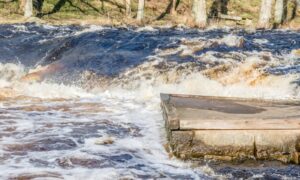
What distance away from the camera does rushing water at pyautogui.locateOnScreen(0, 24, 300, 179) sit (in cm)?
557

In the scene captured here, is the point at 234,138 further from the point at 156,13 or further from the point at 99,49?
the point at 156,13

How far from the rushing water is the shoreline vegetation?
22.5 ft

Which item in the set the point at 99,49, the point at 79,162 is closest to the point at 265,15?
the point at 99,49

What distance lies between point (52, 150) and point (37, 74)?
728 cm

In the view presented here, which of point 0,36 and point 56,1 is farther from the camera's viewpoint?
point 56,1

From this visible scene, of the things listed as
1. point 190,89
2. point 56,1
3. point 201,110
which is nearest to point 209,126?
point 201,110

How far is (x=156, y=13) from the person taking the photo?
3353 centimetres

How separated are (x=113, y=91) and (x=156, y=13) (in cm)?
2266

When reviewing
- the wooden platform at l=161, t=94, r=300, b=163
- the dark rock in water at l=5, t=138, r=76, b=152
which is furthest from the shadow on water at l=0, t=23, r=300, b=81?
the wooden platform at l=161, t=94, r=300, b=163

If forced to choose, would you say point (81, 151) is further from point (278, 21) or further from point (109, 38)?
point (278, 21)

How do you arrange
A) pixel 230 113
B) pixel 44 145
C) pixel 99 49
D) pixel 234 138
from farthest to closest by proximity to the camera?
pixel 99 49 → pixel 230 113 → pixel 44 145 → pixel 234 138

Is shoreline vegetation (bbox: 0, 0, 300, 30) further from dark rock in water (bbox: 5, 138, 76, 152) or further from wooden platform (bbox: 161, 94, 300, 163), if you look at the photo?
wooden platform (bbox: 161, 94, 300, 163)

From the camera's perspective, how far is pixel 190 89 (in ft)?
38.6

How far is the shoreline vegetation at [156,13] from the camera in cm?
2778
